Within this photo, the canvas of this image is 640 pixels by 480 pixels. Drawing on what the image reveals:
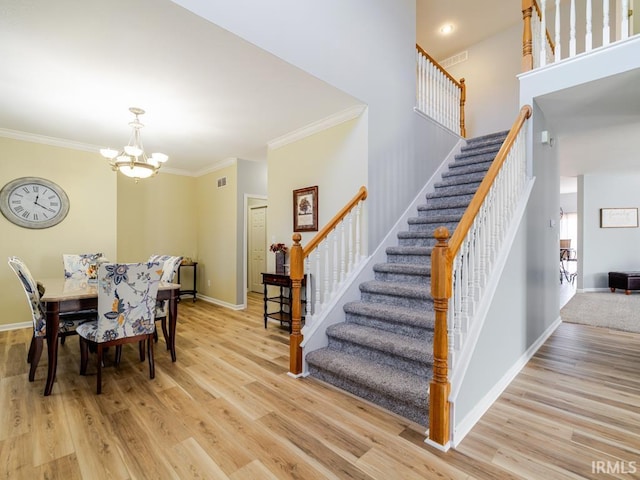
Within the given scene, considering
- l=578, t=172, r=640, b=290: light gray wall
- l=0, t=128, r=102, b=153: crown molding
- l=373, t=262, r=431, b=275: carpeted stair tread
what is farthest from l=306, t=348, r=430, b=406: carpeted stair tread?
l=578, t=172, r=640, b=290: light gray wall

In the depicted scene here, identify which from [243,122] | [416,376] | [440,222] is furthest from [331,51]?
[416,376]

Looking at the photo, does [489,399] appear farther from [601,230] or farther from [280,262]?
[601,230]

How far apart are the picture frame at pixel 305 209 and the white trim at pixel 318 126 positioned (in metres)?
0.73

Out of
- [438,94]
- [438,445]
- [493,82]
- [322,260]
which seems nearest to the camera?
[438,445]

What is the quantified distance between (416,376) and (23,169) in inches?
222

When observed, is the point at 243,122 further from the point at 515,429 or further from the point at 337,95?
the point at 515,429

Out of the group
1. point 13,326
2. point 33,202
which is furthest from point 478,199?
point 13,326

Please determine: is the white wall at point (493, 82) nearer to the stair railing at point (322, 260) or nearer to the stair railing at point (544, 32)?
the stair railing at point (544, 32)

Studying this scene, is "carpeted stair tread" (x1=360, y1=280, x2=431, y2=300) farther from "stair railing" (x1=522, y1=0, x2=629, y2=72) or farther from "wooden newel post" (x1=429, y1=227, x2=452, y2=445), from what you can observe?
"stair railing" (x1=522, y1=0, x2=629, y2=72)

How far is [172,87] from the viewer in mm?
3029

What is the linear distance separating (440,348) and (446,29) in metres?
6.05

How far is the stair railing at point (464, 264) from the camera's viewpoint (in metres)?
1.84

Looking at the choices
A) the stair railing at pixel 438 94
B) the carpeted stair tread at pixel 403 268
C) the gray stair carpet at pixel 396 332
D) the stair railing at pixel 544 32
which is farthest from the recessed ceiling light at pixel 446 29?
the carpeted stair tread at pixel 403 268

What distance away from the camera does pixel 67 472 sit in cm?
165
